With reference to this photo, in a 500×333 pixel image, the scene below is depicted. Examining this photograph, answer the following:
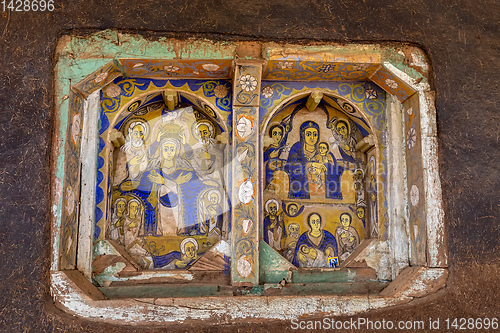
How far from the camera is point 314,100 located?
174 inches

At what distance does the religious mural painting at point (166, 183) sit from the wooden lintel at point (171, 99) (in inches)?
1.0

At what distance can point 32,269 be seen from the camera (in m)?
3.48

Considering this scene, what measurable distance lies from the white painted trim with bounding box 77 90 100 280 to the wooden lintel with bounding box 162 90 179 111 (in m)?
0.59

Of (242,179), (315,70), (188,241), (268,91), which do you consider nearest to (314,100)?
(315,70)

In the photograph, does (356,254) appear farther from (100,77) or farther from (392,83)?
(100,77)

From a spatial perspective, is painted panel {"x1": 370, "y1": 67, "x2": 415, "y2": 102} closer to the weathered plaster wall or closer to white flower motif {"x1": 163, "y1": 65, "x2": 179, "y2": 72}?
the weathered plaster wall

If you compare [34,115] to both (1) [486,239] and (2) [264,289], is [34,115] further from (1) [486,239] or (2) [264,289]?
(1) [486,239]

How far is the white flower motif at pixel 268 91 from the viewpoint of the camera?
14.3 feet

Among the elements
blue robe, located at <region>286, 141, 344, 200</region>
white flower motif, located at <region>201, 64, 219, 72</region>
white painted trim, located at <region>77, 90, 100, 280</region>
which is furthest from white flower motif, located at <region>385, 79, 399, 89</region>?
white painted trim, located at <region>77, 90, 100, 280</region>

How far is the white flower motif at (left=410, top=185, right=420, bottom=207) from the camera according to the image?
3990mm

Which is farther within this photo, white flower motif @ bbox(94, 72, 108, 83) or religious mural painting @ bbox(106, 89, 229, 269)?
religious mural painting @ bbox(106, 89, 229, 269)

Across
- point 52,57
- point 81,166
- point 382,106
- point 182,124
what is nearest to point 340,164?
point 382,106

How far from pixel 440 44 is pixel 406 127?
0.77 metres

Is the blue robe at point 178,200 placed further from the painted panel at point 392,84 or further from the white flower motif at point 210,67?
the painted panel at point 392,84
